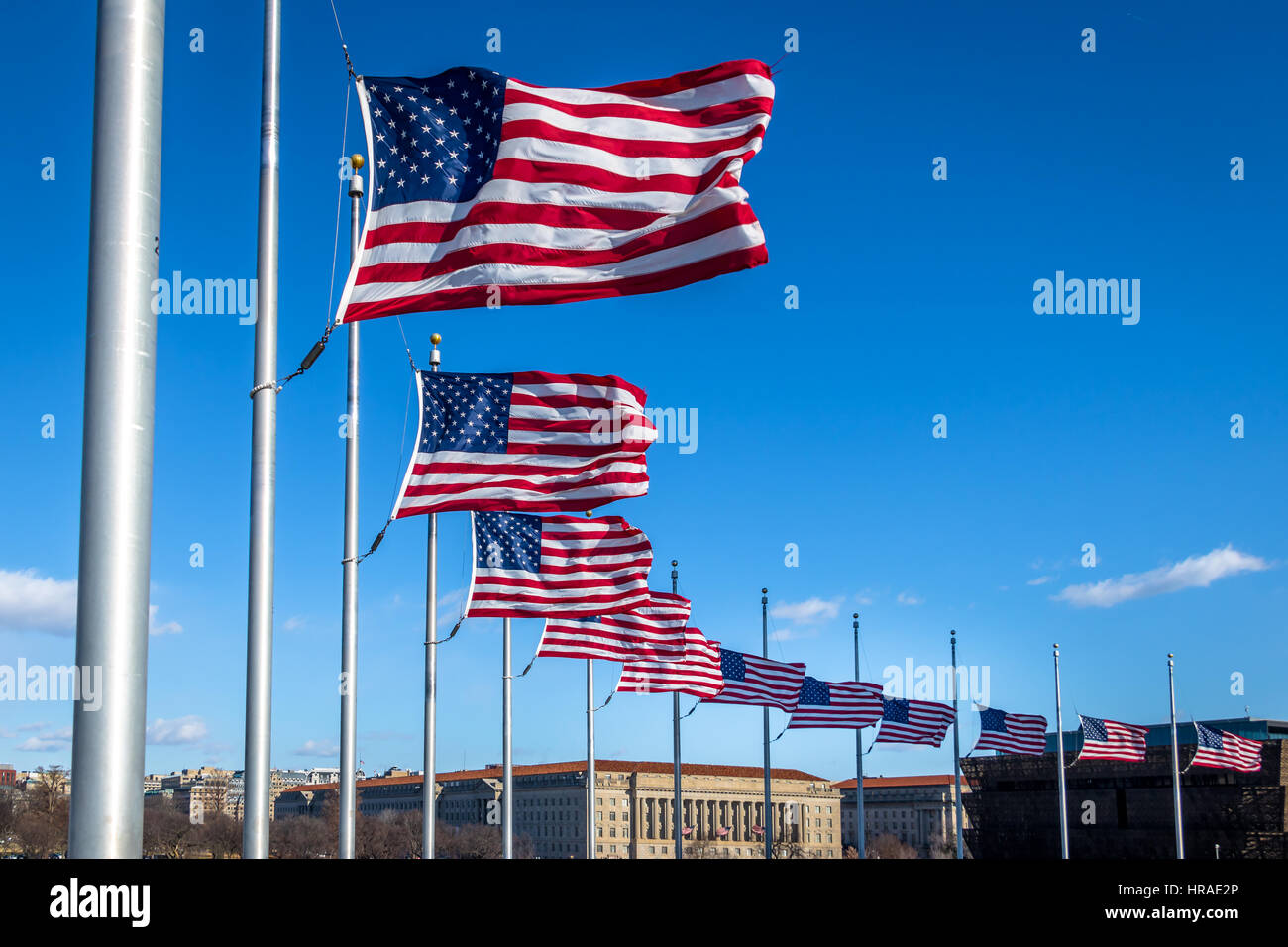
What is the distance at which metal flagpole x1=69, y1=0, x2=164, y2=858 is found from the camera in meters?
6.06

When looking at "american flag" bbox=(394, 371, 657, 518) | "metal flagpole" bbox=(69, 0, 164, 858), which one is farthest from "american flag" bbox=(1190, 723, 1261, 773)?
"metal flagpole" bbox=(69, 0, 164, 858)

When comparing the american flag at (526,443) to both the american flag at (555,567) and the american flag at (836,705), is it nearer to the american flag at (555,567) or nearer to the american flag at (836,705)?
the american flag at (555,567)

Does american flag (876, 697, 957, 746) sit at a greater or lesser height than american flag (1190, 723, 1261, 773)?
greater

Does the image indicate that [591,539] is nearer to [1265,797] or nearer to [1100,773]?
[1265,797]

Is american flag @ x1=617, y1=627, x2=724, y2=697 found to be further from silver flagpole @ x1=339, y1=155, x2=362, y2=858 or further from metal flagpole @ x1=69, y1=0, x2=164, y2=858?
metal flagpole @ x1=69, y1=0, x2=164, y2=858

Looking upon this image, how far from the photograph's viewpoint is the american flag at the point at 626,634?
30359 millimetres

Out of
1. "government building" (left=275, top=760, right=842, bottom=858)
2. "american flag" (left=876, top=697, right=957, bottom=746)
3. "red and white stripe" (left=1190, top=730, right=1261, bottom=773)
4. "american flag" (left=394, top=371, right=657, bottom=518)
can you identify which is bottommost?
"government building" (left=275, top=760, right=842, bottom=858)

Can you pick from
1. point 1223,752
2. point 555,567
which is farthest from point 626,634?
point 1223,752

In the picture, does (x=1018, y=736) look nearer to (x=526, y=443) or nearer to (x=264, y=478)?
(x=526, y=443)

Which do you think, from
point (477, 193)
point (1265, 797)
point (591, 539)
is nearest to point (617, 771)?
point (1265, 797)

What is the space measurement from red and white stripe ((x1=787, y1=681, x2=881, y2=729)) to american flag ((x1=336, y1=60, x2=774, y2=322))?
39682 mm

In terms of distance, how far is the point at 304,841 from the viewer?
154625mm

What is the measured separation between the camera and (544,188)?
37.3ft
